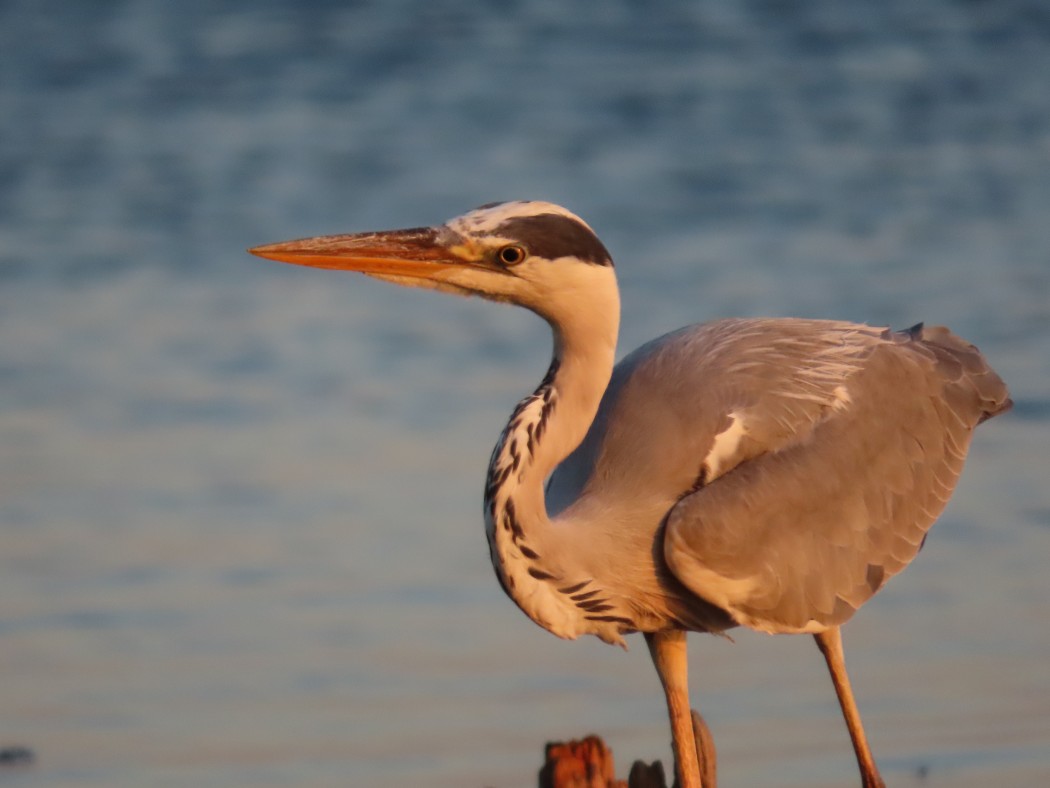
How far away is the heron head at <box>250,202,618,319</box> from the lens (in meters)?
5.27

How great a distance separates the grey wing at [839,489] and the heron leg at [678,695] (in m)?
0.30

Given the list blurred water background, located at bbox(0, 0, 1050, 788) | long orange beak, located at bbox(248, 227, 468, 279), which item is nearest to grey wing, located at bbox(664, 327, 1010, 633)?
blurred water background, located at bbox(0, 0, 1050, 788)

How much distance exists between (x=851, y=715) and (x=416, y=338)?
4.68 metres

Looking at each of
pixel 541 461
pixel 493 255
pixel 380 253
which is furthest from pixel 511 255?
pixel 541 461

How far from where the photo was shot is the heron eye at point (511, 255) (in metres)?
5.29

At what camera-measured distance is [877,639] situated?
23.3 feet

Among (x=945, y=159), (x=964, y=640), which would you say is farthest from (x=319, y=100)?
(x=964, y=640)

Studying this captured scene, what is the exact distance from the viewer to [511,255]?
5.31 m

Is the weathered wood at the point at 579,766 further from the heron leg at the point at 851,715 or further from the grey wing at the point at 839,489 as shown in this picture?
the heron leg at the point at 851,715

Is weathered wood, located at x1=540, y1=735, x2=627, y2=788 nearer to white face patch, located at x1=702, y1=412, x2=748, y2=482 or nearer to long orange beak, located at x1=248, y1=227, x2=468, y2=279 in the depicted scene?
white face patch, located at x1=702, y1=412, x2=748, y2=482

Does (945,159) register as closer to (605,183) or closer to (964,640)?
(605,183)

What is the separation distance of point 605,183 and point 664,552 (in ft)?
23.4

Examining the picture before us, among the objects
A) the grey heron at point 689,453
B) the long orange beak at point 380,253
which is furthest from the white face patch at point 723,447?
the long orange beak at point 380,253

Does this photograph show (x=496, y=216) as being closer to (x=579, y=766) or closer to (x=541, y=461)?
(x=541, y=461)
